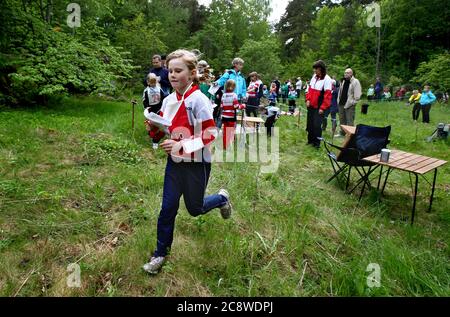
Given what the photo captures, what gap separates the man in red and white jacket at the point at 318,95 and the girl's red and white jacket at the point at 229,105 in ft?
5.42

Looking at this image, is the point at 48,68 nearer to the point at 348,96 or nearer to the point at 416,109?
the point at 348,96

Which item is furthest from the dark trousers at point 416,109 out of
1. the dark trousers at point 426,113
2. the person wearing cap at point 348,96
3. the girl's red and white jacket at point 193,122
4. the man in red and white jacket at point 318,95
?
the girl's red and white jacket at point 193,122

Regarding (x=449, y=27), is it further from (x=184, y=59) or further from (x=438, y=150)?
(x=184, y=59)

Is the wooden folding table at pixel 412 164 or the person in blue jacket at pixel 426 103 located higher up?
the person in blue jacket at pixel 426 103

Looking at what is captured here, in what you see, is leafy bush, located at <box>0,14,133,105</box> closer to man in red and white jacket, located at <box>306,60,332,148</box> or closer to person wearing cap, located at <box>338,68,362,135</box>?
man in red and white jacket, located at <box>306,60,332,148</box>


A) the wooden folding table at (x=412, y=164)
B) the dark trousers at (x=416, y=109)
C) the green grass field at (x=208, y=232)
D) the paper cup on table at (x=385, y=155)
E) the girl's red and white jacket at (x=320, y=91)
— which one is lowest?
the green grass field at (x=208, y=232)

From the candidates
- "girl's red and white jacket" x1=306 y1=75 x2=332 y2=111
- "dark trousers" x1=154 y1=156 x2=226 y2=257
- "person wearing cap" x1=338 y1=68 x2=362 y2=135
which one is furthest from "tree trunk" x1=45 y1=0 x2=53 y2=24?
"dark trousers" x1=154 y1=156 x2=226 y2=257

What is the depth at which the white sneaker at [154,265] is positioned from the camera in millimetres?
2639

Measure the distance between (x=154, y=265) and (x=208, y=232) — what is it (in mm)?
761

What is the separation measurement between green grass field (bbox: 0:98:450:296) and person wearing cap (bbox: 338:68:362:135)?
10.5 feet

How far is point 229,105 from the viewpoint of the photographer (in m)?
6.54

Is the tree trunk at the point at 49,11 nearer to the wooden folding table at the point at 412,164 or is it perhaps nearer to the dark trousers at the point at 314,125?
the dark trousers at the point at 314,125
